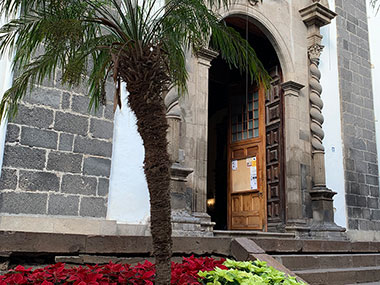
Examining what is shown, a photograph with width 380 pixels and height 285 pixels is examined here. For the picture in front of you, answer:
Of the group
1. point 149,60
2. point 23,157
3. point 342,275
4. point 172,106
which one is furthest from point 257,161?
point 149,60

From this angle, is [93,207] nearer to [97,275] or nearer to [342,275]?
[97,275]

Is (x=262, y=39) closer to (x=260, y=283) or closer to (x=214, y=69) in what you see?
(x=214, y=69)

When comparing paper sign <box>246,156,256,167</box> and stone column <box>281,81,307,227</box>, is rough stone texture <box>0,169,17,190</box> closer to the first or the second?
stone column <box>281,81,307,227</box>

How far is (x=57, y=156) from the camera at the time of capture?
5.35 m

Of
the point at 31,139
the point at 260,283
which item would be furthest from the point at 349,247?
the point at 31,139

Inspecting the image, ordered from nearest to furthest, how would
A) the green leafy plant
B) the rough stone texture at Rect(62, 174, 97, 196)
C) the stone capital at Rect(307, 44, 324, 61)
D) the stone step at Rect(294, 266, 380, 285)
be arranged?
the green leafy plant → the stone step at Rect(294, 266, 380, 285) → the rough stone texture at Rect(62, 174, 97, 196) → the stone capital at Rect(307, 44, 324, 61)

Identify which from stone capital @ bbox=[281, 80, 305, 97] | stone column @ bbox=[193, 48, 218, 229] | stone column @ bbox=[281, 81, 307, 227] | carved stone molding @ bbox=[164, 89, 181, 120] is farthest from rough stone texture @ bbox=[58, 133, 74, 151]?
stone capital @ bbox=[281, 80, 305, 97]

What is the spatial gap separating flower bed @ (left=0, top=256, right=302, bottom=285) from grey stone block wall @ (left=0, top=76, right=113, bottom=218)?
2047 mm

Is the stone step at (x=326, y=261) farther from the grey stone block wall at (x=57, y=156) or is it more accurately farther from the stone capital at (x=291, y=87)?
the stone capital at (x=291, y=87)

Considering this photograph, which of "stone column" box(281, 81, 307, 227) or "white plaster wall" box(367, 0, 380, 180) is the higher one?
"white plaster wall" box(367, 0, 380, 180)

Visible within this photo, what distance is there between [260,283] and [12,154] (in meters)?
3.47

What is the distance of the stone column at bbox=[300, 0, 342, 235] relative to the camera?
326 inches

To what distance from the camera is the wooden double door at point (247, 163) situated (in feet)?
28.7

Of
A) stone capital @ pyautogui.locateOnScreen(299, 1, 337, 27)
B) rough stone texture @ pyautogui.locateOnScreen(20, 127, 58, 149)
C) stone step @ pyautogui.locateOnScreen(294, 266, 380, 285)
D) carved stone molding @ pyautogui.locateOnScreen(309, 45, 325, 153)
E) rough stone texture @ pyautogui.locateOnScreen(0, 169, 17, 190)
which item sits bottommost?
stone step @ pyautogui.locateOnScreen(294, 266, 380, 285)
